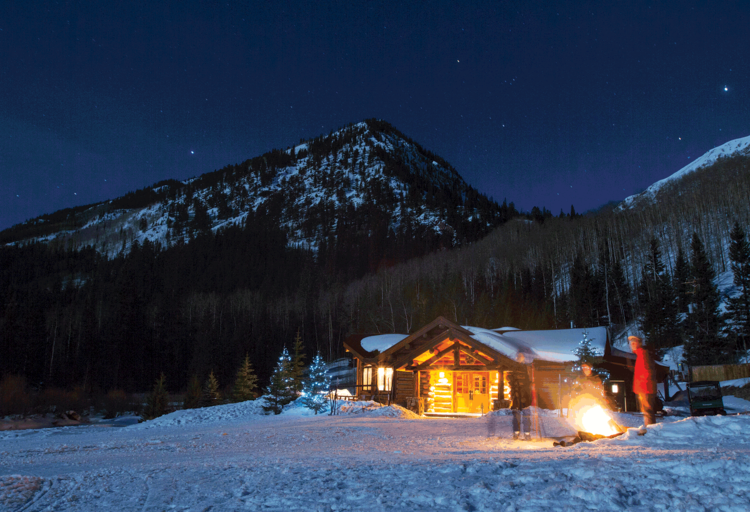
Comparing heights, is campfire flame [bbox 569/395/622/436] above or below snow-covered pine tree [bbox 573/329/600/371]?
below

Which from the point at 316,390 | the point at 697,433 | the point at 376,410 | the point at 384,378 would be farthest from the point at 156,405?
the point at 697,433

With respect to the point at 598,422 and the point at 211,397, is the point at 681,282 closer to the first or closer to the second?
the point at 211,397

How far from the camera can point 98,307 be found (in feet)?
298

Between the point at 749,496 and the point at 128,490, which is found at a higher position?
the point at 749,496

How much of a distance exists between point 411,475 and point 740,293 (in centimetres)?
6214

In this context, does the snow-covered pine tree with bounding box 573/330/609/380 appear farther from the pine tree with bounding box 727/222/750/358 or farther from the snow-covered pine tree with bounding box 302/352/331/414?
the pine tree with bounding box 727/222/750/358

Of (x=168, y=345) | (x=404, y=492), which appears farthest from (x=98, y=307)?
(x=404, y=492)

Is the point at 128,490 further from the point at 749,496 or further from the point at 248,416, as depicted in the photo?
the point at 248,416

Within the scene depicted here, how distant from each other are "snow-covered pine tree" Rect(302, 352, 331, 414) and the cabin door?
643 cm

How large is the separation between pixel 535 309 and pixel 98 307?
7748 cm

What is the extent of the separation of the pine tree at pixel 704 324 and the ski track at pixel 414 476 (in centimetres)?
4030

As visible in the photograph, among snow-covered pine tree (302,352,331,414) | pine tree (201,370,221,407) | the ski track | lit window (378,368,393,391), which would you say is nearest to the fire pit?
the ski track

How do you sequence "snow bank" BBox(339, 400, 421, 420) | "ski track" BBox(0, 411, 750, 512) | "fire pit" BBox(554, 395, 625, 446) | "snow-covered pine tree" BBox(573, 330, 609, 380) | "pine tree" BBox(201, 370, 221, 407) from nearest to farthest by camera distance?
"ski track" BBox(0, 411, 750, 512) < "fire pit" BBox(554, 395, 625, 446) < "snow bank" BBox(339, 400, 421, 420) < "snow-covered pine tree" BBox(573, 330, 609, 380) < "pine tree" BBox(201, 370, 221, 407)

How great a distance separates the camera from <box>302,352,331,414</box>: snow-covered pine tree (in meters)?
20.5
